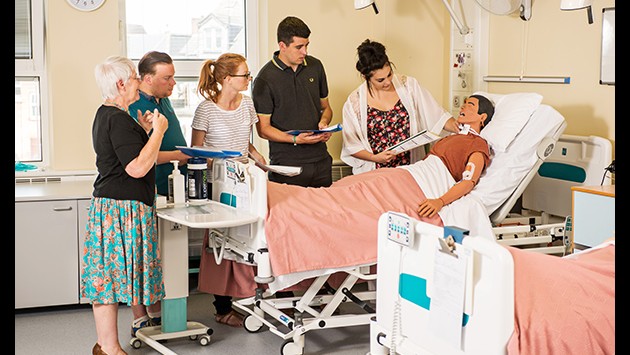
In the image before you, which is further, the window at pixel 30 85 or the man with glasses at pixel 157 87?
the window at pixel 30 85

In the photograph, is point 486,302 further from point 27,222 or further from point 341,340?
point 27,222

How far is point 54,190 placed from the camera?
14.2 ft

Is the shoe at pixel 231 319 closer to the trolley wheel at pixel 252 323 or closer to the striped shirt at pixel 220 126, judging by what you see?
the trolley wheel at pixel 252 323

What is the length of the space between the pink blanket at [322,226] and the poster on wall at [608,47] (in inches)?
46.1

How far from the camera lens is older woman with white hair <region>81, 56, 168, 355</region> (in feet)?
10.5

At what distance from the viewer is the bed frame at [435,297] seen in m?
2.12

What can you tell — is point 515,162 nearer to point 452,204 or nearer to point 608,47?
point 452,204

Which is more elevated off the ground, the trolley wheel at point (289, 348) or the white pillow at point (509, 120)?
the white pillow at point (509, 120)

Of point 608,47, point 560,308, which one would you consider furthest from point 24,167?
point 560,308

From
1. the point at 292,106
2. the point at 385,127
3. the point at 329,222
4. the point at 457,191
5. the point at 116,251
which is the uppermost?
the point at 292,106

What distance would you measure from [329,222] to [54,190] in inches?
68.5

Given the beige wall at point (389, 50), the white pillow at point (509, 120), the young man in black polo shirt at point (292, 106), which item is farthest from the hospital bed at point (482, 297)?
the beige wall at point (389, 50)

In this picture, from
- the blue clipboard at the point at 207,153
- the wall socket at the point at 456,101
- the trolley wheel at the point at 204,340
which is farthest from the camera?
the wall socket at the point at 456,101

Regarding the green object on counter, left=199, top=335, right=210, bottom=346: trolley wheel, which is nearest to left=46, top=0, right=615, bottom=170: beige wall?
the green object on counter
